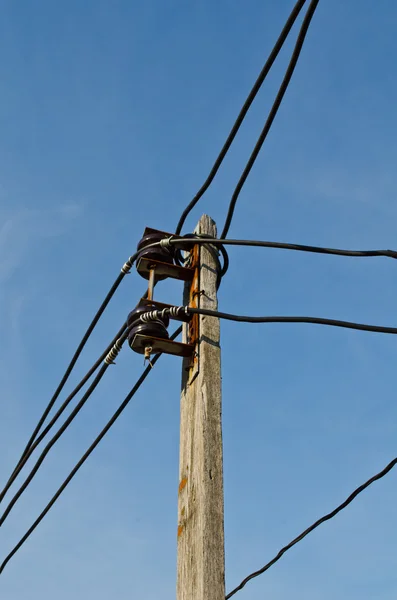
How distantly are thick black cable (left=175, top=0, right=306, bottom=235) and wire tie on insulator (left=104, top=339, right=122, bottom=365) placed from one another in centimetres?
84

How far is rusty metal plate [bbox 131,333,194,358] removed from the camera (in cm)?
406

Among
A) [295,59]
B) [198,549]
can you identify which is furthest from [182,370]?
[295,59]

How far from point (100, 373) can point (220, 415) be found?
1.81m

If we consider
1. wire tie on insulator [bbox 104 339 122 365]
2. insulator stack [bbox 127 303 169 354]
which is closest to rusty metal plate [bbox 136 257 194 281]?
insulator stack [bbox 127 303 169 354]

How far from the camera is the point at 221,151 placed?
4672 millimetres

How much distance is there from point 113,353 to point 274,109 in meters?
1.95

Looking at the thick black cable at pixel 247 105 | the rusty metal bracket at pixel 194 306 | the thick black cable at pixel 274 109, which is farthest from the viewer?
the rusty metal bracket at pixel 194 306

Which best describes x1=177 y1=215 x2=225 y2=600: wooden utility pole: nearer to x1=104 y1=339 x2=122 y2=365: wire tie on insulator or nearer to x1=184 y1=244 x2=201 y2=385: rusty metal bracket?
x1=184 y1=244 x2=201 y2=385: rusty metal bracket

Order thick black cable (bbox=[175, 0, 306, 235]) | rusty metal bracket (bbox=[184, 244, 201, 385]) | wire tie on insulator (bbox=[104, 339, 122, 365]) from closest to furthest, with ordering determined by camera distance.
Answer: thick black cable (bbox=[175, 0, 306, 235]) → rusty metal bracket (bbox=[184, 244, 201, 385]) → wire tie on insulator (bbox=[104, 339, 122, 365])

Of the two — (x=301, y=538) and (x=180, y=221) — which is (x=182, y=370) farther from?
(x=301, y=538)

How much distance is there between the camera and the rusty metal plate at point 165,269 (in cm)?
448

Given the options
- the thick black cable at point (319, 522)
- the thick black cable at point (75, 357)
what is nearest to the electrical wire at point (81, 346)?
the thick black cable at point (75, 357)

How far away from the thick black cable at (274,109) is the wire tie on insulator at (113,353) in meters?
1.00

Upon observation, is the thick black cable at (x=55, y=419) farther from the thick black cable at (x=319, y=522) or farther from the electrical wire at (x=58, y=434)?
the thick black cable at (x=319, y=522)
